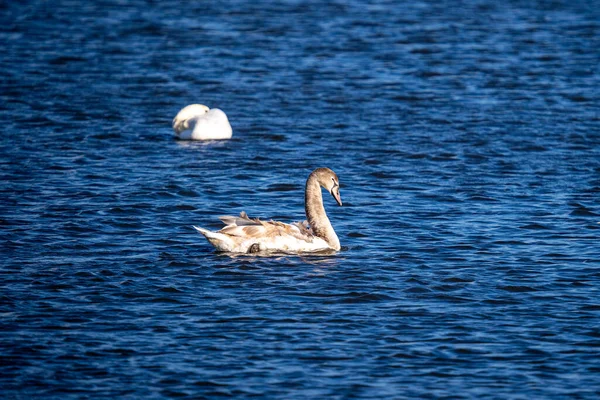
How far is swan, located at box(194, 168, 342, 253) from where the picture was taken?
45.8 ft

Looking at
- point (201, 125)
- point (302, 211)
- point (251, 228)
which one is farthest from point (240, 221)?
point (201, 125)

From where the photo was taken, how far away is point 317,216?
14.6m

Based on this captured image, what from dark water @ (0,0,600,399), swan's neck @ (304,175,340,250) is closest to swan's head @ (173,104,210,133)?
dark water @ (0,0,600,399)

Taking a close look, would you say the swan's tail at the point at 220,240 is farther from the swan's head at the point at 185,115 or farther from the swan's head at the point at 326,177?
the swan's head at the point at 185,115

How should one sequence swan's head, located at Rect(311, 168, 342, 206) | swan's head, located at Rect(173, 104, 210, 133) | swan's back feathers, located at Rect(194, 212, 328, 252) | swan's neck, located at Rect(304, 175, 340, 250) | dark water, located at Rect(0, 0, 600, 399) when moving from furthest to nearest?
swan's head, located at Rect(173, 104, 210, 133) < swan's head, located at Rect(311, 168, 342, 206) < swan's neck, located at Rect(304, 175, 340, 250) < swan's back feathers, located at Rect(194, 212, 328, 252) < dark water, located at Rect(0, 0, 600, 399)

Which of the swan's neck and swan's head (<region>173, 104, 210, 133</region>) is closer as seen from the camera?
the swan's neck

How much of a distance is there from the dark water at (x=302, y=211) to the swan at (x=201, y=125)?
289mm

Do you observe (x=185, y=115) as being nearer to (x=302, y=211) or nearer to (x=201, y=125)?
(x=201, y=125)

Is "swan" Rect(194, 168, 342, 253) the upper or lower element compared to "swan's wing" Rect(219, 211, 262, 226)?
lower

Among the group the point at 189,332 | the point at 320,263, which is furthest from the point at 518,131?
the point at 189,332

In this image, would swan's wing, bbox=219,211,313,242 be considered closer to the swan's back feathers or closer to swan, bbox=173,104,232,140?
the swan's back feathers

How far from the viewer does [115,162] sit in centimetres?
1911

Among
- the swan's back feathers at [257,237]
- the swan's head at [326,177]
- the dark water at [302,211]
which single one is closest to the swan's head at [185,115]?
the dark water at [302,211]

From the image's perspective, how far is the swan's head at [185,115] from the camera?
69.6 feet
